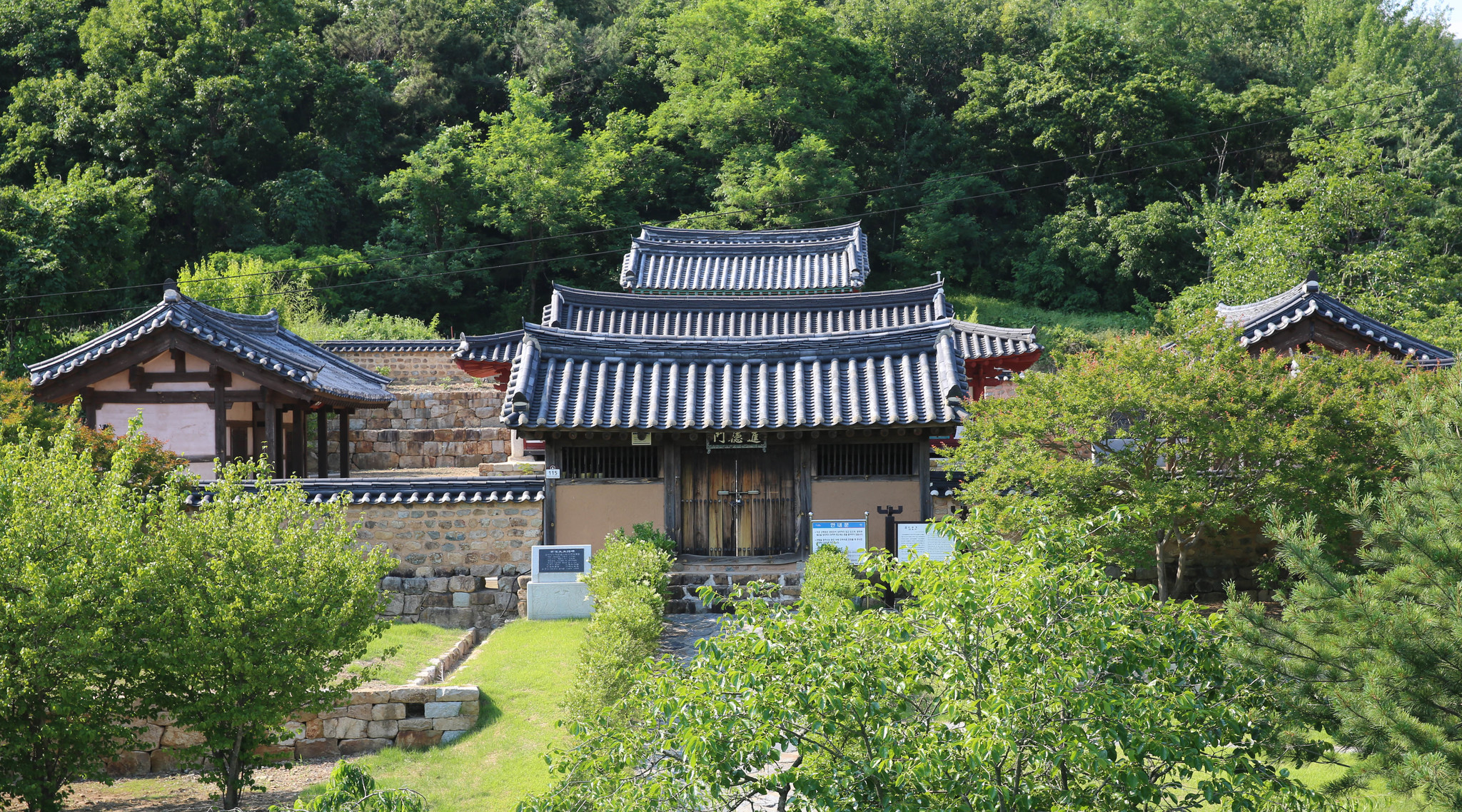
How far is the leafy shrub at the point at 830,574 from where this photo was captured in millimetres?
10875

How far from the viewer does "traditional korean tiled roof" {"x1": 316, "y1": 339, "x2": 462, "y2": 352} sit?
30.7 metres

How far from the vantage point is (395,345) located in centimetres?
3133

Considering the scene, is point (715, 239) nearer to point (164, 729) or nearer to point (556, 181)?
point (556, 181)

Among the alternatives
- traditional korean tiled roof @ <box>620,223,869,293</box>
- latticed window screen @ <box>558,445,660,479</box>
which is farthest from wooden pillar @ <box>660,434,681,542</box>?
traditional korean tiled roof @ <box>620,223,869,293</box>

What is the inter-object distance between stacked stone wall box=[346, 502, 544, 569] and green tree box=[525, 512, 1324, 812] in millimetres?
10206

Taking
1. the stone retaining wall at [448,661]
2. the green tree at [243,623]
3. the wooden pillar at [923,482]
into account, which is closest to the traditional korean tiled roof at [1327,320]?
the wooden pillar at [923,482]

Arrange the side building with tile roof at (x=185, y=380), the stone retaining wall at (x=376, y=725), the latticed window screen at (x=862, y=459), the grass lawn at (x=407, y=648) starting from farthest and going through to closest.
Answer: the side building with tile roof at (x=185, y=380)
the latticed window screen at (x=862, y=459)
the grass lawn at (x=407, y=648)
the stone retaining wall at (x=376, y=725)

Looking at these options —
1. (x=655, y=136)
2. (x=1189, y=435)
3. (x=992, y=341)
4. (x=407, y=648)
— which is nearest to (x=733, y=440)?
(x=407, y=648)

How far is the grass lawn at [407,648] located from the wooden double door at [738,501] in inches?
145

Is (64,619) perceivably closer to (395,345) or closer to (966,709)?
(966,709)

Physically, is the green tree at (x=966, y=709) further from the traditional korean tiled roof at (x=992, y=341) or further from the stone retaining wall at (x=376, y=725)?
the traditional korean tiled roof at (x=992, y=341)

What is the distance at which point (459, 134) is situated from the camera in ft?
133

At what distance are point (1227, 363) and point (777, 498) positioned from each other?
645cm

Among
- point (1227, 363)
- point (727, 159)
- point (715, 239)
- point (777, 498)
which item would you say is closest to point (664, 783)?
point (1227, 363)
